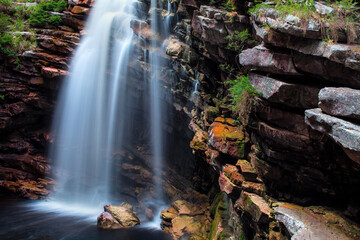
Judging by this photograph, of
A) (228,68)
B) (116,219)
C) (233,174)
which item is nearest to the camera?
(233,174)

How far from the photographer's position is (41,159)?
14.9 m

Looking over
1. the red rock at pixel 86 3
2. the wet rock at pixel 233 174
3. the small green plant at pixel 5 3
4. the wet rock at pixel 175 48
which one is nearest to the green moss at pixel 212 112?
the wet rock at pixel 233 174

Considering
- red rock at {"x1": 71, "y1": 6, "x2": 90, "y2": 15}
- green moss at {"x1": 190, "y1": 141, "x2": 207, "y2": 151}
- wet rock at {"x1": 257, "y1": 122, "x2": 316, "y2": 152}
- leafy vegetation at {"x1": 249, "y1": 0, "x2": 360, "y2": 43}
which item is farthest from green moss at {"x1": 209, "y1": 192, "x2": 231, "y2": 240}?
red rock at {"x1": 71, "y1": 6, "x2": 90, "y2": 15}

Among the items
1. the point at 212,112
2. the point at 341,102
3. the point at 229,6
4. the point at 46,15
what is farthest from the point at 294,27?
the point at 46,15

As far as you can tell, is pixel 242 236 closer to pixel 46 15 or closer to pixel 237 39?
pixel 237 39

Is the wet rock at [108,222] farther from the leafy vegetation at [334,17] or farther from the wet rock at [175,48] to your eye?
the leafy vegetation at [334,17]

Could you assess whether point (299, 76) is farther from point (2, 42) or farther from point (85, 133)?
point (2, 42)

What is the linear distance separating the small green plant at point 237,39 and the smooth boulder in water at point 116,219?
8.85 metres

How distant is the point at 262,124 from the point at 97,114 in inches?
450

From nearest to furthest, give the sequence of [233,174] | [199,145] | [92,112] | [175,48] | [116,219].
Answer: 1. [233,174]
2. [199,145]
3. [116,219]
4. [175,48]
5. [92,112]

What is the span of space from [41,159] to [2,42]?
7401 mm

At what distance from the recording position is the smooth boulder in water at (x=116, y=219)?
10.9m

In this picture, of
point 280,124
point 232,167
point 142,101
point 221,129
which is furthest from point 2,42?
point 280,124

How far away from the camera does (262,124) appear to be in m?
6.44
